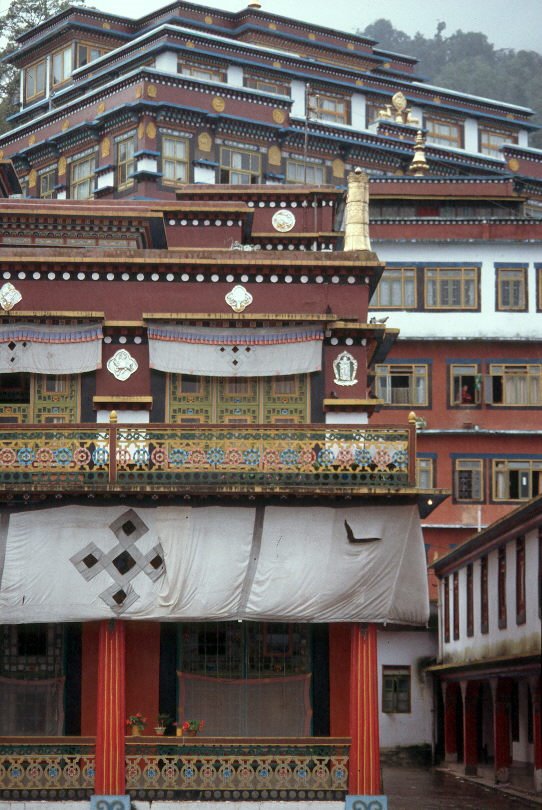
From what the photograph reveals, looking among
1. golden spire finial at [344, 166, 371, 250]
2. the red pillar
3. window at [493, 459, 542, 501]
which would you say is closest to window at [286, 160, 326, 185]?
window at [493, 459, 542, 501]

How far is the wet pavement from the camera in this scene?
36.3m

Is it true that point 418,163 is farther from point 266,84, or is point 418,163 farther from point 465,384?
point 465,384

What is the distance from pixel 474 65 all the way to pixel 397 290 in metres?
99.6

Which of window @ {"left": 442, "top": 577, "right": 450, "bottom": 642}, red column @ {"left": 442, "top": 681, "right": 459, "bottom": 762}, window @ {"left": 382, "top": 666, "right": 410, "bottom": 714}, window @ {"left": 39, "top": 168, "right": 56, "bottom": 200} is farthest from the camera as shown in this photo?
window @ {"left": 39, "top": 168, "right": 56, "bottom": 200}

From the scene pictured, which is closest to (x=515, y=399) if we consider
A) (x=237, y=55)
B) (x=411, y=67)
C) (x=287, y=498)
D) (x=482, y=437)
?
(x=482, y=437)

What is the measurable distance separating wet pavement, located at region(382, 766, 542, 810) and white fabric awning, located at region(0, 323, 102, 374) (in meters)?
11.3

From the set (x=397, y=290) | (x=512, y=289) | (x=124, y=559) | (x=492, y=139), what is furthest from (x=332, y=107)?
(x=124, y=559)

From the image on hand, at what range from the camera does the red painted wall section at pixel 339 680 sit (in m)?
31.6

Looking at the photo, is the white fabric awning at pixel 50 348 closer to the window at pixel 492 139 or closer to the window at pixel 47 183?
the window at pixel 47 183

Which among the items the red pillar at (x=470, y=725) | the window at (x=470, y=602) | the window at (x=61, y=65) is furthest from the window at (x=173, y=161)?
the red pillar at (x=470, y=725)

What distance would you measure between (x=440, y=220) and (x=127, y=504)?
105 ft

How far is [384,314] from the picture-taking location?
2301 inches

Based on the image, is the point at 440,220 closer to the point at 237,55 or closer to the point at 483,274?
the point at 483,274

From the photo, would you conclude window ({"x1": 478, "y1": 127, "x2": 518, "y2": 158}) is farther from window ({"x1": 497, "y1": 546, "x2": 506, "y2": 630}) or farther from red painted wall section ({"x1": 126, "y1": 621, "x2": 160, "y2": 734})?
red painted wall section ({"x1": 126, "y1": 621, "x2": 160, "y2": 734})
